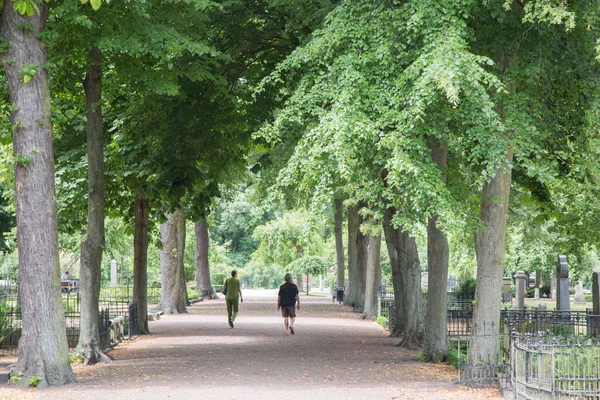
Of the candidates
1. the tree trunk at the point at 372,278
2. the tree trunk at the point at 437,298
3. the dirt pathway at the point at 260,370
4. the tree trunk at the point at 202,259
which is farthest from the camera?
the tree trunk at the point at 202,259

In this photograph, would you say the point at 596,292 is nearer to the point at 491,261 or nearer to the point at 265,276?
the point at 491,261

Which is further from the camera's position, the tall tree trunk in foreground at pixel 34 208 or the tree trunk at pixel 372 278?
the tree trunk at pixel 372 278

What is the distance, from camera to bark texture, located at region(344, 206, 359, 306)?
130 ft

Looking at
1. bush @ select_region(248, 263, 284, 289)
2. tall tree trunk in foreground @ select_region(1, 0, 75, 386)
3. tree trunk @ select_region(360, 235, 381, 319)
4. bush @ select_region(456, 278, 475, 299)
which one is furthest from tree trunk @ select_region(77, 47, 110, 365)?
bush @ select_region(248, 263, 284, 289)

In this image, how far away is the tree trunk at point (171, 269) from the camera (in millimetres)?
33844

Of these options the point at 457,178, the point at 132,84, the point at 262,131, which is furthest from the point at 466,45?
the point at 132,84

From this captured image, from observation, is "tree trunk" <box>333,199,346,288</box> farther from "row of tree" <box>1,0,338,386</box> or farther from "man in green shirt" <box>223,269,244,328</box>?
"row of tree" <box>1,0,338,386</box>

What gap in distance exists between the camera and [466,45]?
489 inches

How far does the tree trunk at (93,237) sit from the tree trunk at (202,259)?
83.5ft

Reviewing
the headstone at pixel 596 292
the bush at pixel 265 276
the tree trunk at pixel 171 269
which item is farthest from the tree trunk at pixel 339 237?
the bush at pixel 265 276

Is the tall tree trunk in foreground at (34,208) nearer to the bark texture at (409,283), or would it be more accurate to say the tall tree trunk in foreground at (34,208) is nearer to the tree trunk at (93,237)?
the tree trunk at (93,237)

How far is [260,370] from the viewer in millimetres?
15289

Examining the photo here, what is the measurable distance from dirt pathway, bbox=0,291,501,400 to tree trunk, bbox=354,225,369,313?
43.2 feet

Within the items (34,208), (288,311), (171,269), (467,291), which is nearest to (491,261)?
(34,208)
